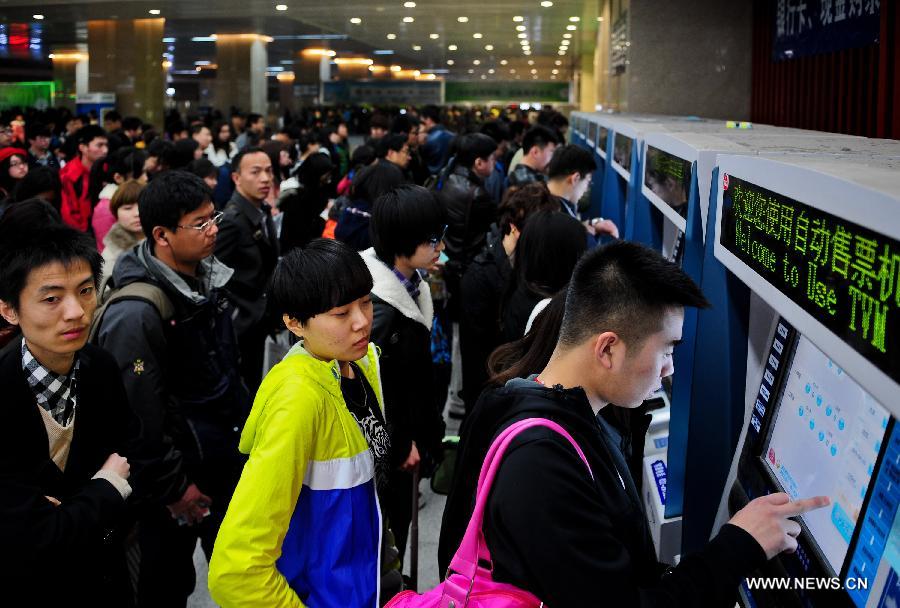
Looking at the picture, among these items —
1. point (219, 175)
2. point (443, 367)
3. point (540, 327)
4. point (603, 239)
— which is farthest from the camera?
point (219, 175)

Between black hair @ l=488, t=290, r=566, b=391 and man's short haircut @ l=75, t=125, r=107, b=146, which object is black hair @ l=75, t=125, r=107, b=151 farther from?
black hair @ l=488, t=290, r=566, b=391

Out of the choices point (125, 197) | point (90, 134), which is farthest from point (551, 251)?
point (90, 134)

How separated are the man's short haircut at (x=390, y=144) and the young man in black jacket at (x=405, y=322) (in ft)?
14.5

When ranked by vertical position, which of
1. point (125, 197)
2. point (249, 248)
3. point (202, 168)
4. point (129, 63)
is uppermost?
point (129, 63)

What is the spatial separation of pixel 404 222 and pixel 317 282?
91 centimetres

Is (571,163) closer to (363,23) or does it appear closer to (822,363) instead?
(822,363)

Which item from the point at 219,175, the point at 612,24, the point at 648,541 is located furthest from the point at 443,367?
the point at 612,24

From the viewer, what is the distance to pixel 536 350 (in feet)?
6.72

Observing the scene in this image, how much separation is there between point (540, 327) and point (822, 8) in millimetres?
2973

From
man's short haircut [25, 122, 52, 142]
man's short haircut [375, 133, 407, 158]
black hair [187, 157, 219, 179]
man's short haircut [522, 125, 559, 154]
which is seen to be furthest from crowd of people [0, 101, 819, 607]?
man's short haircut [25, 122, 52, 142]

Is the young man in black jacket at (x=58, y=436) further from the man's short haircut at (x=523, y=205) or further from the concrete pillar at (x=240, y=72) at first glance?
the concrete pillar at (x=240, y=72)

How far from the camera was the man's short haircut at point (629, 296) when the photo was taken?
148 cm

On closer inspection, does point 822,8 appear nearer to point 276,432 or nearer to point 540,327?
point 540,327

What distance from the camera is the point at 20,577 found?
6.07 ft
